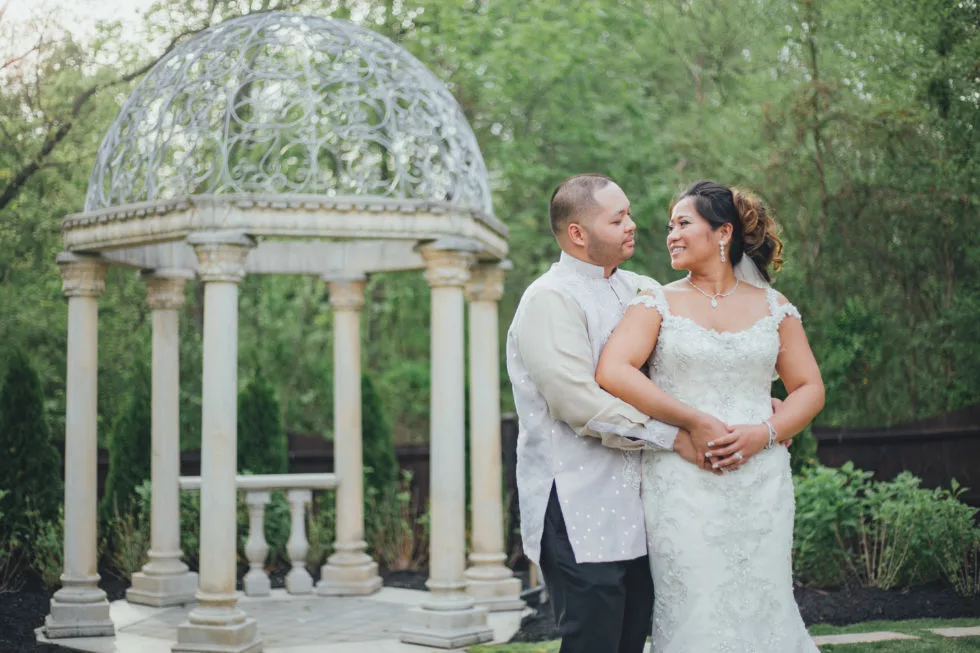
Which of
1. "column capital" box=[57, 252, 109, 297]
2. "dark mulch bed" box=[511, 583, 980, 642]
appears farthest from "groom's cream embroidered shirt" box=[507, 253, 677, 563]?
"column capital" box=[57, 252, 109, 297]

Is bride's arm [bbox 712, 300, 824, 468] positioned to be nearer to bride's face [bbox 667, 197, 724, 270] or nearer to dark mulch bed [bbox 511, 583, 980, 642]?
bride's face [bbox 667, 197, 724, 270]

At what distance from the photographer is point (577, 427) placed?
150 inches

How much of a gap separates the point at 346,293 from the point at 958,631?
242 inches

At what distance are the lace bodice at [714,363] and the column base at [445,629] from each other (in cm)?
424

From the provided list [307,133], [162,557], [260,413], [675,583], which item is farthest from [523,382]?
[260,413]

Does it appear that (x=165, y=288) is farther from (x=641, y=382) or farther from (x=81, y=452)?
(x=641, y=382)

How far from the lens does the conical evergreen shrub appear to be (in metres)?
11.4

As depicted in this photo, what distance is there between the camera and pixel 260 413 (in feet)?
41.2

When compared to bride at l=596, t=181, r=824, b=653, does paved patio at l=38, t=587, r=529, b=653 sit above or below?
below

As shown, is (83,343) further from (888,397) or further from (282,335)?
(282,335)

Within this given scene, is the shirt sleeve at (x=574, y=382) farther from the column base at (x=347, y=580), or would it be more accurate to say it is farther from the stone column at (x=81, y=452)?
the column base at (x=347, y=580)

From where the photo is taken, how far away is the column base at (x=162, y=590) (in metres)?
9.52

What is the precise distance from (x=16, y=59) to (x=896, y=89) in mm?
10054

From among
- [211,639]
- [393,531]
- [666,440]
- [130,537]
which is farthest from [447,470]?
[130,537]
